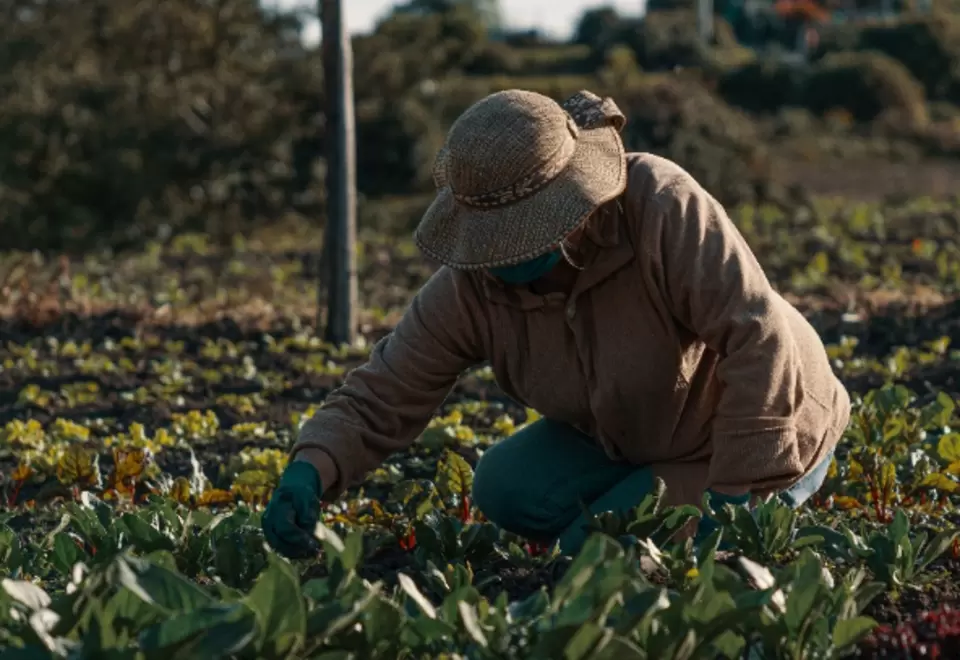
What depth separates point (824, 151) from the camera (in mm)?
20703

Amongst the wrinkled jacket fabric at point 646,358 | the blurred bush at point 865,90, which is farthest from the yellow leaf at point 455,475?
the blurred bush at point 865,90

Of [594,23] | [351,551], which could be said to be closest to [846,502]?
[351,551]

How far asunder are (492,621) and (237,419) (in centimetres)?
339

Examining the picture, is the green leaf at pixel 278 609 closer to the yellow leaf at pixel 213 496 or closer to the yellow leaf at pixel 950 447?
the yellow leaf at pixel 213 496

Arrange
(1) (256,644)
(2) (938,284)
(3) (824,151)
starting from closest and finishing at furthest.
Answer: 1. (1) (256,644)
2. (2) (938,284)
3. (3) (824,151)

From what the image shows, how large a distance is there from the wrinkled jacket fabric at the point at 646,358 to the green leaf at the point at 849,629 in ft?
2.42

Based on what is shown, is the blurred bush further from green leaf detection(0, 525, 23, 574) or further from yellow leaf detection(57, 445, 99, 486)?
green leaf detection(0, 525, 23, 574)

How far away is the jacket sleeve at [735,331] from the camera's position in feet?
11.7

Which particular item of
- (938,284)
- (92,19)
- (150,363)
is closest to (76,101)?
(92,19)

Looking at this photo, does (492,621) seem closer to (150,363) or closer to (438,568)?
(438,568)

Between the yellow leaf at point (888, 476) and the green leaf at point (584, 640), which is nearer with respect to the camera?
the green leaf at point (584, 640)

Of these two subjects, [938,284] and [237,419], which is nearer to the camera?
[237,419]

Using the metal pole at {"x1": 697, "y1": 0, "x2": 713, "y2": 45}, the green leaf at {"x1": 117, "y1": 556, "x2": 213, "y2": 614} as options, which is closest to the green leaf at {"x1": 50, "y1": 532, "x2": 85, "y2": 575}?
the green leaf at {"x1": 117, "y1": 556, "x2": 213, "y2": 614}

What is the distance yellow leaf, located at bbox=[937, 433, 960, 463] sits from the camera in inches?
172
